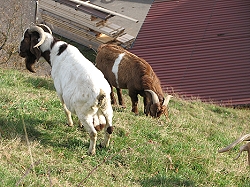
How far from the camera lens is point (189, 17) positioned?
2116 cm

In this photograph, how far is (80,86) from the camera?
328 inches

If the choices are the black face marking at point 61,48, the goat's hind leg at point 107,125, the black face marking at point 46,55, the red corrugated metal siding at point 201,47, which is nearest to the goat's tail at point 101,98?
the goat's hind leg at point 107,125

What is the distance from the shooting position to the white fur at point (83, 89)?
324 inches

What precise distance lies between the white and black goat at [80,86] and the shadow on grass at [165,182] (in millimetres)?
1230

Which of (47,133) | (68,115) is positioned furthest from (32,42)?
(47,133)

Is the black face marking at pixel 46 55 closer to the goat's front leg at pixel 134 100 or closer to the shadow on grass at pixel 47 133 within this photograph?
the shadow on grass at pixel 47 133

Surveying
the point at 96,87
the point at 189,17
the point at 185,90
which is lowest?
the point at 185,90

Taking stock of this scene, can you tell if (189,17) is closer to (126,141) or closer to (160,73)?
(160,73)

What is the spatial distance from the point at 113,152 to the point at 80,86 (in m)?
1.52

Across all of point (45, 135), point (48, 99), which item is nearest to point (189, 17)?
point (48, 99)

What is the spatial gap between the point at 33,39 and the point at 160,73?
880cm

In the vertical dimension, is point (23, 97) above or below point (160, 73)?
above

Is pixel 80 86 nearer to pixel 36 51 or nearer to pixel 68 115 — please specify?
pixel 68 115

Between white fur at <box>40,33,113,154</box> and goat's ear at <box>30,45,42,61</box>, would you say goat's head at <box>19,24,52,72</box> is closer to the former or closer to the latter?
goat's ear at <box>30,45,42,61</box>
